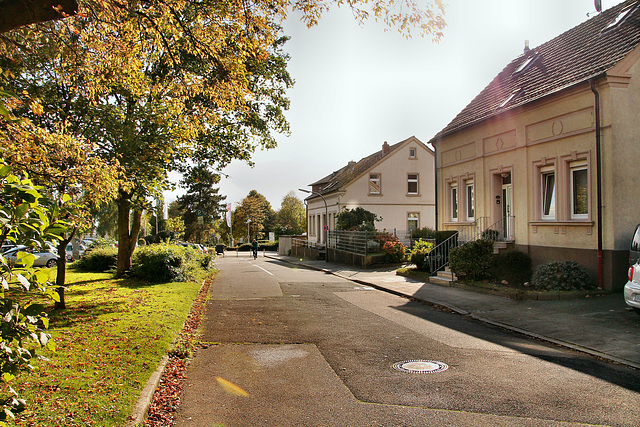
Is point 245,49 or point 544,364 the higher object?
point 245,49

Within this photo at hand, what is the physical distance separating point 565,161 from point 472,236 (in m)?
5.50

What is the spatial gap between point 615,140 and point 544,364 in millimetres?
8803

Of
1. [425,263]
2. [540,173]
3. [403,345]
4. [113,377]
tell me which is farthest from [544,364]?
[425,263]

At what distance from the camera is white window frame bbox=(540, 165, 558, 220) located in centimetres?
1509

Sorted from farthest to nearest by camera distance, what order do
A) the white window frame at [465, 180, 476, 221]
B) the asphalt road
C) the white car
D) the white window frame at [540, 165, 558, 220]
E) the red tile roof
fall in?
the white window frame at [465, 180, 476, 221] < the white window frame at [540, 165, 558, 220] < the red tile roof < the white car < the asphalt road

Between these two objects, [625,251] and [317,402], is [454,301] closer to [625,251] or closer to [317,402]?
[625,251]

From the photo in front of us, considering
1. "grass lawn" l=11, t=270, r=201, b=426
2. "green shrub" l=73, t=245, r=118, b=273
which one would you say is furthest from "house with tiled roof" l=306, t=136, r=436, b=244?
"grass lawn" l=11, t=270, r=201, b=426

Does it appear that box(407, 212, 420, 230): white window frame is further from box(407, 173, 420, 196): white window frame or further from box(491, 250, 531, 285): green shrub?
box(491, 250, 531, 285): green shrub

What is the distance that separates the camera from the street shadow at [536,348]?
6.29 meters

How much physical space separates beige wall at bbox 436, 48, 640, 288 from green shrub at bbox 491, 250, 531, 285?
54 centimetres

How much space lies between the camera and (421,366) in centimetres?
667

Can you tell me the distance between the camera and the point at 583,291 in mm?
12422

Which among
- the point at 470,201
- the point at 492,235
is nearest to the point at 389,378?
the point at 492,235


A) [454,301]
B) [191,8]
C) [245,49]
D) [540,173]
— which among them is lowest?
[454,301]
